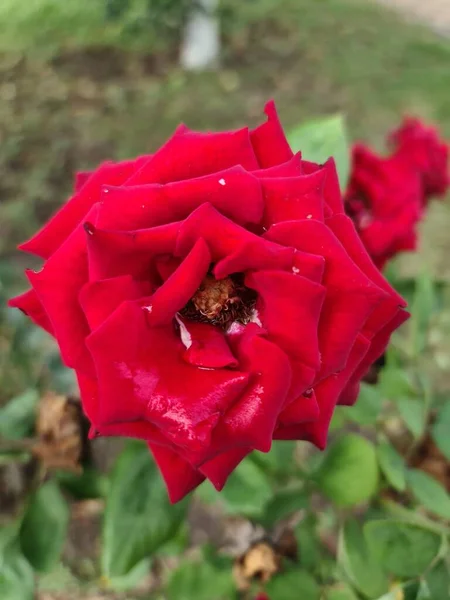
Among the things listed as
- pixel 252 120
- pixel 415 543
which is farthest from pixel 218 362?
pixel 252 120

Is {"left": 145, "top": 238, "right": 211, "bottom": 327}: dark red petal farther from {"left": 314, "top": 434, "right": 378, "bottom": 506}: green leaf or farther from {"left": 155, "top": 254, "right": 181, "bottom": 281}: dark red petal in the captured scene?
{"left": 314, "top": 434, "right": 378, "bottom": 506}: green leaf

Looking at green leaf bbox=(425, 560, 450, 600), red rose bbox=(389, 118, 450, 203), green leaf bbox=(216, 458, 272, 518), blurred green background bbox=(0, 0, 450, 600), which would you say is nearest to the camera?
green leaf bbox=(425, 560, 450, 600)

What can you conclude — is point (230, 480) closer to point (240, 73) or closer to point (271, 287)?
point (271, 287)

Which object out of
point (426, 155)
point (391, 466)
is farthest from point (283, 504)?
point (426, 155)

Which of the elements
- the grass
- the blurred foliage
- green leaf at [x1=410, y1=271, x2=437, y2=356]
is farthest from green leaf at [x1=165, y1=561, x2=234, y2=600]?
the grass

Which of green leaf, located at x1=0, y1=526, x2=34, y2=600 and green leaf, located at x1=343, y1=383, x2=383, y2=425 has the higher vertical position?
green leaf, located at x1=343, y1=383, x2=383, y2=425

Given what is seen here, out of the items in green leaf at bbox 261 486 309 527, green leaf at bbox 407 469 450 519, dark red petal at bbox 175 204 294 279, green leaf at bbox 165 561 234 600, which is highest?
dark red petal at bbox 175 204 294 279

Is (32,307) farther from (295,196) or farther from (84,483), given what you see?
(84,483)
